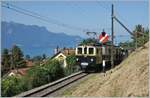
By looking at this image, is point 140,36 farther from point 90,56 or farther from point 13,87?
point 13,87

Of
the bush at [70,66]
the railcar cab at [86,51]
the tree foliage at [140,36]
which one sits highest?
the tree foliage at [140,36]

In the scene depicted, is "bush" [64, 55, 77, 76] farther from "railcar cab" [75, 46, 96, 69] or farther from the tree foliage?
the tree foliage

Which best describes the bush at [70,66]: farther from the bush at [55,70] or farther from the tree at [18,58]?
the tree at [18,58]

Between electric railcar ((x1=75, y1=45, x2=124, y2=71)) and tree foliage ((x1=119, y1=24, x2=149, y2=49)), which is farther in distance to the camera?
tree foliage ((x1=119, y1=24, x2=149, y2=49))

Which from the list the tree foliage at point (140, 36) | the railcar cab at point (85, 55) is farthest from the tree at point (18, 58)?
the railcar cab at point (85, 55)

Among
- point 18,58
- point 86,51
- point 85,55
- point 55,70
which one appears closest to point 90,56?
point 85,55

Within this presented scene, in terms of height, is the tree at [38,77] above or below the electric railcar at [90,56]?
below

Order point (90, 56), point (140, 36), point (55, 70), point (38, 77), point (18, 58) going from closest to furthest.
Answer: point (38, 77)
point (55, 70)
point (90, 56)
point (140, 36)
point (18, 58)

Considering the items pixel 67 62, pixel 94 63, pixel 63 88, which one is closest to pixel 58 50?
pixel 67 62

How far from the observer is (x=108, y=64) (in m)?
36.9

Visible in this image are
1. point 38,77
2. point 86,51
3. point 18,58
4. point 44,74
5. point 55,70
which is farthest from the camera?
point 18,58

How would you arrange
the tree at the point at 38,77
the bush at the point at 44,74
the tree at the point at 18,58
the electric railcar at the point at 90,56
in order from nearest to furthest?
the tree at the point at 38,77, the bush at the point at 44,74, the electric railcar at the point at 90,56, the tree at the point at 18,58

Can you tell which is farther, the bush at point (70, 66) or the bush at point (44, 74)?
the bush at point (70, 66)

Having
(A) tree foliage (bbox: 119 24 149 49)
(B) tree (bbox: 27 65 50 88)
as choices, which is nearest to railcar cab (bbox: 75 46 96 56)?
(A) tree foliage (bbox: 119 24 149 49)
